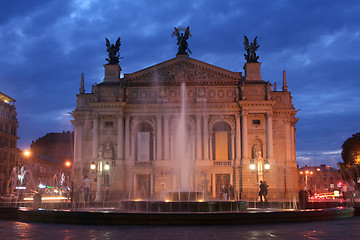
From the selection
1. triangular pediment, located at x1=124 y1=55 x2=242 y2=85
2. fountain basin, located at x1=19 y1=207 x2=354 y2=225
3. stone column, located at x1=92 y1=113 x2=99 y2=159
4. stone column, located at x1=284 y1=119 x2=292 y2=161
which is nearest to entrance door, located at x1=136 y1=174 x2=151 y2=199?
stone column, located at x1=92 y1=113 x2=99 y2=159

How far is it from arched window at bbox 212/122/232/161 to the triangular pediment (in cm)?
627

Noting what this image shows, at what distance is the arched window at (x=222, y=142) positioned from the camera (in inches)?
2269

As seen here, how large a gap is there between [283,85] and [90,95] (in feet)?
88.8

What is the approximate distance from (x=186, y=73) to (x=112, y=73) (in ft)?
33.8

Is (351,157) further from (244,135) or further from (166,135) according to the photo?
(166,135)

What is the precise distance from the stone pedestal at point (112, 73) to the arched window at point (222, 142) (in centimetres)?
1515

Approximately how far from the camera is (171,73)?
5788 centimetres

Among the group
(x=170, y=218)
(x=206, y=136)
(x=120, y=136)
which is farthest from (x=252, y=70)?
(x=170, y=218)

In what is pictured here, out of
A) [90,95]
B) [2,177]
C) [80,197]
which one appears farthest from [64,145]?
[80,197]

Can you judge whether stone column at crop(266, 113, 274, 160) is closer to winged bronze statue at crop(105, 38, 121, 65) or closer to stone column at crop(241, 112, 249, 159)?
stone column at crop(241, 112, 249, 159)

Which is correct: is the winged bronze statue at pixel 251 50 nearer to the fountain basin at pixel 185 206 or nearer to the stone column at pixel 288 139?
the stone column at pixel 288 139

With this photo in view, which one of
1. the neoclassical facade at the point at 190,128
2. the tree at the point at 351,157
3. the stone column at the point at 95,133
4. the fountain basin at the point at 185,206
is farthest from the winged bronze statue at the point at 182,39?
the fountain basin at the point at 185,206

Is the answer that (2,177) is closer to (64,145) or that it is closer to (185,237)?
(64,145)

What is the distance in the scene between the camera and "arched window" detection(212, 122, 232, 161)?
57.6 meters
